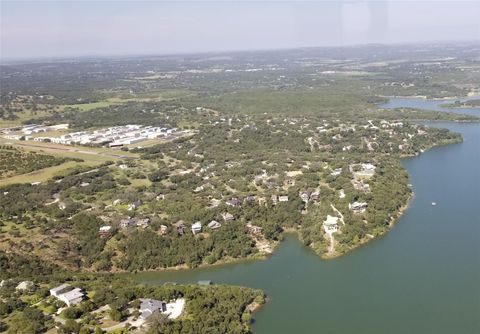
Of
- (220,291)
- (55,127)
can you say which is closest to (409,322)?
(220,291)

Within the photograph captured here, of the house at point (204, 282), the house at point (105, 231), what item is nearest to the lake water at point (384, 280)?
the house at point (204, 282)

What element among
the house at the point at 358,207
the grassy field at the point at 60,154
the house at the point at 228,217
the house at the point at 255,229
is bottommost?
the house at the point at 255,229

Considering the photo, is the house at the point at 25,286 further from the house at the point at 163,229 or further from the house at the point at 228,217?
the house at the point at 228,217

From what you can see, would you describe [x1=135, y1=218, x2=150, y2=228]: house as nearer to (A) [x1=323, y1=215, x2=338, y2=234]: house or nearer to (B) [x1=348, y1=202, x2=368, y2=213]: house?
(A) [x1=323, y1=215, x2=338, y2=234]: house

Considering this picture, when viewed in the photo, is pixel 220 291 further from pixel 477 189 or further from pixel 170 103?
pixel 170 103

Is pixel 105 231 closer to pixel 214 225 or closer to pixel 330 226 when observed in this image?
pixel 214 225

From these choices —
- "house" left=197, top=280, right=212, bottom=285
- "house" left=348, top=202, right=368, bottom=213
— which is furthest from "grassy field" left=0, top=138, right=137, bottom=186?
"house" left=348, top=202, right=368, bottom=213
